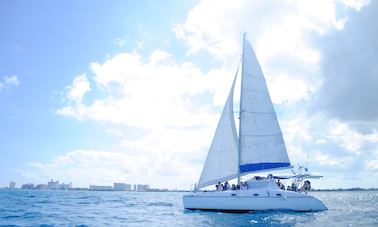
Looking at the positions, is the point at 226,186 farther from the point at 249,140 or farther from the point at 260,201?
the point at 249,140

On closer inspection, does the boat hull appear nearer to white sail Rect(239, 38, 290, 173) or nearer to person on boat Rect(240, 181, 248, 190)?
person on boat Rect(240, 181, 248, 190)

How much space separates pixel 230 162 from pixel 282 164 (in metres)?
5.18

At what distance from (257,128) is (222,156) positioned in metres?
4.52

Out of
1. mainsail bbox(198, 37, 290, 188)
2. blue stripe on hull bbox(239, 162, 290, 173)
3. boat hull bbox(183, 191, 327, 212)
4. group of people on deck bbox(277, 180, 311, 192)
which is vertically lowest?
boat hull bbox(183, 191, 327, 212)

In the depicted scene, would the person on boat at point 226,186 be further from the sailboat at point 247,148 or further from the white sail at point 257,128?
the white sail at point 257,128

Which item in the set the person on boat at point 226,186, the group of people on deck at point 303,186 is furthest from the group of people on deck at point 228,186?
the group of people on deck at point 303,186

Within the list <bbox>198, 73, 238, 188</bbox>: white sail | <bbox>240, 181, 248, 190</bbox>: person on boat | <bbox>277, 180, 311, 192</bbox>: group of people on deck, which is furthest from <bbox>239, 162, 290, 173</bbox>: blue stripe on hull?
<bbox>277, 180, 311, 192</bbox>: group of people on deck

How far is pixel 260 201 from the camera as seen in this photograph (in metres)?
32.2

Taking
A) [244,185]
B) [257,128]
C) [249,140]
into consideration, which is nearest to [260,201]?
[244,185]

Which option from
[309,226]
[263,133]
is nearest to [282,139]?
[263,133]

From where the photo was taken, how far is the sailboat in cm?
3381

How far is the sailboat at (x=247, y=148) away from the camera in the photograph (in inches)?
1331

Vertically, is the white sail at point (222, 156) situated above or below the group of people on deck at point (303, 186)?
above

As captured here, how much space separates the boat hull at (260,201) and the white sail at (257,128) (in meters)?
3.13
